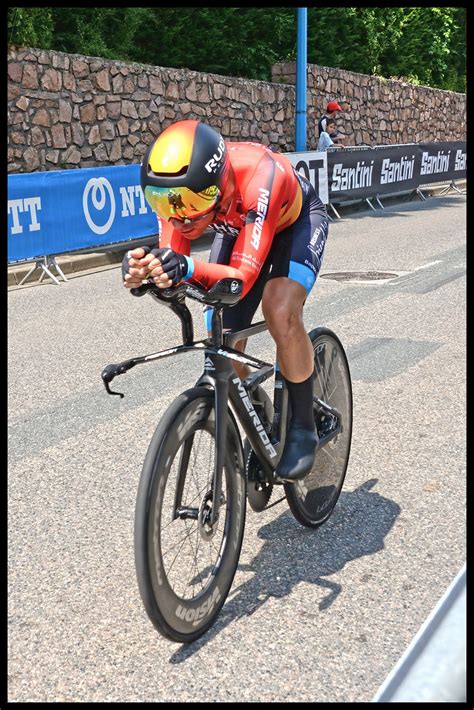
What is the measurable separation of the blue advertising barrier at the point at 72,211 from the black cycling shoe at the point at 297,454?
7.82 meters

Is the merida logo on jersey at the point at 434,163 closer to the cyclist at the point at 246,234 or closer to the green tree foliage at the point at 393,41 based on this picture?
the green tree foliage at the point at 393,41

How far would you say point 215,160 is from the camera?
3051 millimetres

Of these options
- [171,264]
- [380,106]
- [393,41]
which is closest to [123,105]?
[380,106]

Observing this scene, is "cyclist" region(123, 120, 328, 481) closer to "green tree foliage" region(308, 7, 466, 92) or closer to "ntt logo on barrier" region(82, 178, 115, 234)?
"ntt logo on barrier" region(82, 178, 115, 234)

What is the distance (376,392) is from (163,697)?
11.9 feet

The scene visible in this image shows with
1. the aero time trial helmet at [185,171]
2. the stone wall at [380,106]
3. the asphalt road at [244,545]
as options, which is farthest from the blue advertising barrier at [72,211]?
the stone wall at [380,106]

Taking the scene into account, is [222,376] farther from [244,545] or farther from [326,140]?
[326,140]

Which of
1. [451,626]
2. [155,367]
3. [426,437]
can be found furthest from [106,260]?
[451,626]

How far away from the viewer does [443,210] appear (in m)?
19.1

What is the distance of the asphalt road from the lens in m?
2.95

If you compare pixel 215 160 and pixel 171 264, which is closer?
pixel 171 264

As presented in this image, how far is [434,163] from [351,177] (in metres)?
4.88

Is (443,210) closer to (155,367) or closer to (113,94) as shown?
(113,94)

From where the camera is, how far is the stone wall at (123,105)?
14.6m
